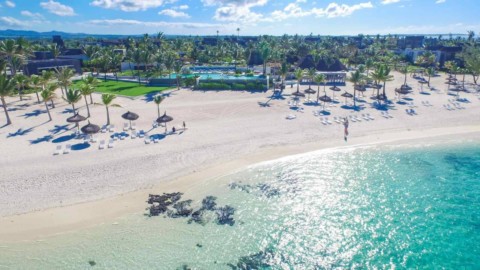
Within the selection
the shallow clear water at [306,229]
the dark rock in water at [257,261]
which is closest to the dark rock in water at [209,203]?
the shallow clear water at [306,229]

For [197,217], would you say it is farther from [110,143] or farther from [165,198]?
[110,143]

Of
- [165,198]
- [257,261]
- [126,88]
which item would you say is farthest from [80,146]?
[126,88]

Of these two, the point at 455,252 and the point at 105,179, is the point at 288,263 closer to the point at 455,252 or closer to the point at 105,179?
the point at 455,252

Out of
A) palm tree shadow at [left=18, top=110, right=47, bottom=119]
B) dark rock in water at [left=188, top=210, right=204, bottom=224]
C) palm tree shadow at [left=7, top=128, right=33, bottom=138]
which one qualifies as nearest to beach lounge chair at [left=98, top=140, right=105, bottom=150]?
palm tree shadow at [left=7, top=128, right=33, bottom=138]

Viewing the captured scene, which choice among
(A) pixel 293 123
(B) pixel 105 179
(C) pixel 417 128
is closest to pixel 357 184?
(A) pixel 293 123

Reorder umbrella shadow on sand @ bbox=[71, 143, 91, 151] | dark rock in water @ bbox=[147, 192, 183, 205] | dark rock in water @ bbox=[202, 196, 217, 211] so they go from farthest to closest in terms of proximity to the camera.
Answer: umbrella shadow on sand @ bbox=[71, 143, 91, 151] → dark rock in water @ bbox=[147, 192, 183, 205] → dark rock in water @ bbox=[202, 196, 217, 211]

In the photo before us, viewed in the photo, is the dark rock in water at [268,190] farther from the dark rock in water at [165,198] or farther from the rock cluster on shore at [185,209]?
the dark rock in water at [165,198]

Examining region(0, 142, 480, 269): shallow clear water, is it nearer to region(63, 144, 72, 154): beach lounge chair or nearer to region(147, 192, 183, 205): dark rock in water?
region(147, 192, 183, 205): dark rock in water
